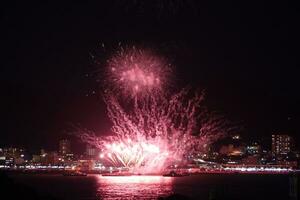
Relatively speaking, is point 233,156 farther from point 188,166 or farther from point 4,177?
point 4,177

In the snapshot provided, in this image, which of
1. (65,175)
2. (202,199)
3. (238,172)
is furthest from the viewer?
(238,172)

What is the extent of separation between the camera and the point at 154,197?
40.8 m

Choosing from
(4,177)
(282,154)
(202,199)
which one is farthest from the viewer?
(282,154)

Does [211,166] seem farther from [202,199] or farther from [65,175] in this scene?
[202,199]

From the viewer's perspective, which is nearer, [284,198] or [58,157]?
[284,198]

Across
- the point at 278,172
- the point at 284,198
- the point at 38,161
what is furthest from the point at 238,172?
the point at 284,198

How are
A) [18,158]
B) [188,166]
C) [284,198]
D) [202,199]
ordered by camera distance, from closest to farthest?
[202,199] → [284,198] → [188,166] → [18,158]

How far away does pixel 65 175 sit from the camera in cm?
8612

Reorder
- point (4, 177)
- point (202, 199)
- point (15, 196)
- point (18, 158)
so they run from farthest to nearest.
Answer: point (18, 158), point (202, 199), point (4, 177), point (15, 196)

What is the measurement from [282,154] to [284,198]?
8823 centimetres

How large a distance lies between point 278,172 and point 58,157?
43318 mm

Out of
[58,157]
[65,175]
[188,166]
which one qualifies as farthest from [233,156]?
[65,175]

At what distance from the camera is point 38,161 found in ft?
379

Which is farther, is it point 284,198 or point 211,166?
point 211,166
